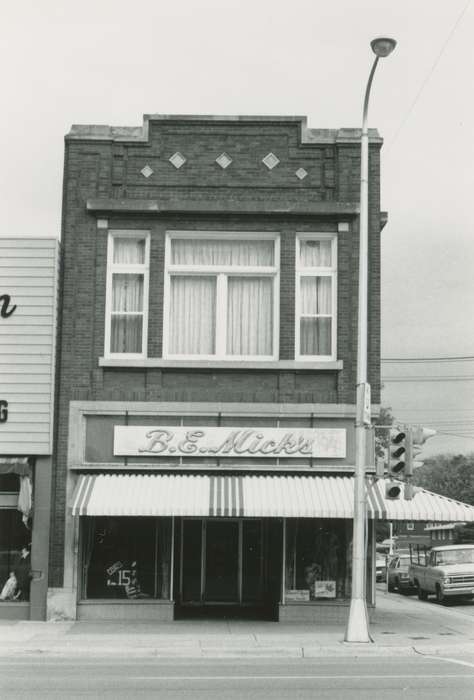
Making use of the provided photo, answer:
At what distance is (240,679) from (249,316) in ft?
29.8

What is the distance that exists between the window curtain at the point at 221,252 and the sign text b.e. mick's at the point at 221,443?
3467 mm

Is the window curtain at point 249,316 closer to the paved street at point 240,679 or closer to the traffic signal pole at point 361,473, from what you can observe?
the traffic signal pole at point 361,473

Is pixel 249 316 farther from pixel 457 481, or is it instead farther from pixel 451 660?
pixel 457 481

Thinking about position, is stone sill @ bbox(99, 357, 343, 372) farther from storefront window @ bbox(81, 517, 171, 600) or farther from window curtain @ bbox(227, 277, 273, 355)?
storefront window @ bbox(81, 517, 171, 600)

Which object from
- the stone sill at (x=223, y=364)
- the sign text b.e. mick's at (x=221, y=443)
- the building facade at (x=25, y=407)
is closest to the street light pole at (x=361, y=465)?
the sign text b.e. mick's at (x=221, y=443)

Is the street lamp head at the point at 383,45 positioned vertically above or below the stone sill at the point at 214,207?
above

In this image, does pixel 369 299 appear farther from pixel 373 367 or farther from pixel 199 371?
pixel 199 371

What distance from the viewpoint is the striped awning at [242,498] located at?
18.0 metres


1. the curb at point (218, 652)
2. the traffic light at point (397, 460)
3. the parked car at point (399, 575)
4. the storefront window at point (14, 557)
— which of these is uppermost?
the traffic light at point (397, 460)

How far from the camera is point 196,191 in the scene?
65.6ft

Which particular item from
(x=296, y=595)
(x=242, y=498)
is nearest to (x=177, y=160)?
(x=242, y=498)

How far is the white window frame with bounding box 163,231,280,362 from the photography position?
19844 mm

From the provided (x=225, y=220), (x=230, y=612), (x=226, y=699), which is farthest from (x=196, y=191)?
(x=226, y=699)

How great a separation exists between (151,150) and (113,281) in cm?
278
